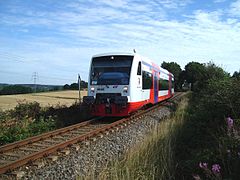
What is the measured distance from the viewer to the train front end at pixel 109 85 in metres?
12.9

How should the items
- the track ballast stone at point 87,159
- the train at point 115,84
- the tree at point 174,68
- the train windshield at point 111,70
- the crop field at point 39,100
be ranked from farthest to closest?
the tree at point 174,68, the crop field at point 39,100, the train windshield at point 111,70, the train at point 115,84, the track ballast stone at point 87,159

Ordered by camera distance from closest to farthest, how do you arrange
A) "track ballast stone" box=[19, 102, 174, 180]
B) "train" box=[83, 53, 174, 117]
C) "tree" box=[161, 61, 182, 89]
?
"track ballast stone" box=[19, 102, 174, 180], "train" box=[83, 53, 174, 117], "tree" box=[161, 61, 182, 89]

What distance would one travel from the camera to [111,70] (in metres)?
13.5

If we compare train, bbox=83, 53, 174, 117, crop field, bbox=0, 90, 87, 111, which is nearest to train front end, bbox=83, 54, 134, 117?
train, bbox=83, 53, 174, 117

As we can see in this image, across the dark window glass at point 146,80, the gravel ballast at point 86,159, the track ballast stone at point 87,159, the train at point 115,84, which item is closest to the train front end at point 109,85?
the train at point 115,84

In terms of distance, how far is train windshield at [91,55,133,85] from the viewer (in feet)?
43.2

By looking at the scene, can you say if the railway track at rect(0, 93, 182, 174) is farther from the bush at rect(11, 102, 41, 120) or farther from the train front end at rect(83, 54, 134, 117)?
the bush at rect(11, 102, 41, 120)

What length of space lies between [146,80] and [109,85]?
3.16m

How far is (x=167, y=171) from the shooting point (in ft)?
18.5

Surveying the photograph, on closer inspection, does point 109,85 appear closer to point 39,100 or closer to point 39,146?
point 39,146

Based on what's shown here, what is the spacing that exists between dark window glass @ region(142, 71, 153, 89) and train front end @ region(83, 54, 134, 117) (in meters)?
1.84

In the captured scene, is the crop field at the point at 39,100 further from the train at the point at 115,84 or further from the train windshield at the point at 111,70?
the train windshield at the point at 111,70

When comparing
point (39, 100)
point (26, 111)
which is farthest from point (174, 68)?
point (26, 111)

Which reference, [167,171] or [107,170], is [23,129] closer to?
[107,170]
